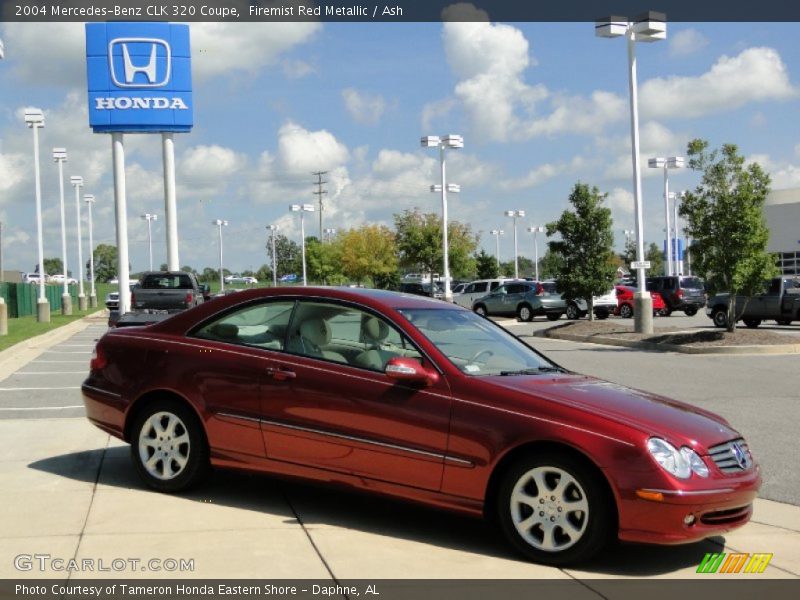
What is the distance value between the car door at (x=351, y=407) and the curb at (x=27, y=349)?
38.2ft

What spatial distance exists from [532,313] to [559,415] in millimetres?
33026

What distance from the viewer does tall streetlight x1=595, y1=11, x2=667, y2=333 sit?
2447 centimetres

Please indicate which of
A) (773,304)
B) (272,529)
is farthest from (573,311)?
(272,529)

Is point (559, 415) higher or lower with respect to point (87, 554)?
higher

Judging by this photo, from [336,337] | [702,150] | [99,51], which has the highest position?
[99,51]

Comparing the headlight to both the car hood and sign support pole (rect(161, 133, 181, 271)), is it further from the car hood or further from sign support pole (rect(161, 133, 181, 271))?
sign support pole (rect(161, 133, 181, 271))

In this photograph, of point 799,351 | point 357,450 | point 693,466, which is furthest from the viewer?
point 799,351

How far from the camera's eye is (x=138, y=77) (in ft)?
116

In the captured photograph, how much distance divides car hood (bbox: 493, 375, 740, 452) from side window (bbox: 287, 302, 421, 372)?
2.62 ft

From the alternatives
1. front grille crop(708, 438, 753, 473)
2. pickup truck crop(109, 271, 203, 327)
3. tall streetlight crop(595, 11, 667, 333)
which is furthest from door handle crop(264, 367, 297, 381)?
tall streetlight crop(595, 11, 667, 333)

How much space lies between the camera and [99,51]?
112 ft

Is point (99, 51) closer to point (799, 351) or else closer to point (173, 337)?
point (799, 351)

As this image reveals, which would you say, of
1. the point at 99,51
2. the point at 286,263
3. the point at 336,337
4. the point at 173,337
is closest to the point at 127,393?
the point at 173,337

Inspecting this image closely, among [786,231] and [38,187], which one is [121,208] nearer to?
[38,187]
